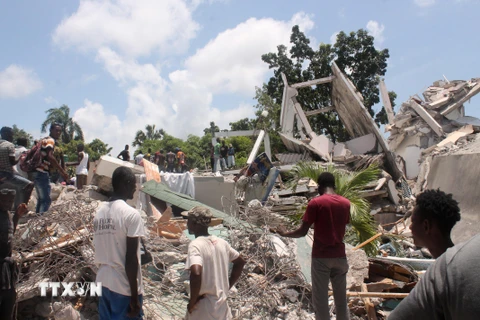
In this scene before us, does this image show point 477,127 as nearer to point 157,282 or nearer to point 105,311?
point 157,282

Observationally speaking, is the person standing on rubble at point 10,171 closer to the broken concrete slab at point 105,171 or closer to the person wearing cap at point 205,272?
the broken concrete slab at point 105,171

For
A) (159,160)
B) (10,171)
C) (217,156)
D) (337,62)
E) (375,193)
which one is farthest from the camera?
(337,62)

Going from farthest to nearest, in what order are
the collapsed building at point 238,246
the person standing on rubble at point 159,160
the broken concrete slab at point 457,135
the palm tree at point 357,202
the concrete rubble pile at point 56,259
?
the person standing on rubble at point 159,160 → the broken concrete slab at point 457,135 → the palm tree at point 357,202 → the collapsed building at point 238,246 → the concrete rubble pile at point 56,259

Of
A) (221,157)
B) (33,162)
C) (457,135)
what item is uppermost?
(221,157)

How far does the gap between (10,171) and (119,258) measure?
341cm

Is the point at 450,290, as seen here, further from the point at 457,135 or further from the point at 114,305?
the point at 457,135

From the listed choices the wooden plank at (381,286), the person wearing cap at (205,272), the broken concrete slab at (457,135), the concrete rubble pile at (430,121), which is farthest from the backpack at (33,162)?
the concrete rubble pile at (430,121)

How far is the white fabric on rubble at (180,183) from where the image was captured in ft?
31.5

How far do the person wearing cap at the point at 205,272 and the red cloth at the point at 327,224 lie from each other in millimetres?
1230

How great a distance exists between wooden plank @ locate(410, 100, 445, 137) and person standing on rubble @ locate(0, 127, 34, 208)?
13818 millimetres

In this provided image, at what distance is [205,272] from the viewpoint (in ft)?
8.91

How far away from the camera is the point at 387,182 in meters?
12.1

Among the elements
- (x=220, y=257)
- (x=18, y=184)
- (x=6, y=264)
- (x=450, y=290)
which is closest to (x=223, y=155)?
(x=18, y=184)

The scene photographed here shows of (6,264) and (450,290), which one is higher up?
(6,264)
